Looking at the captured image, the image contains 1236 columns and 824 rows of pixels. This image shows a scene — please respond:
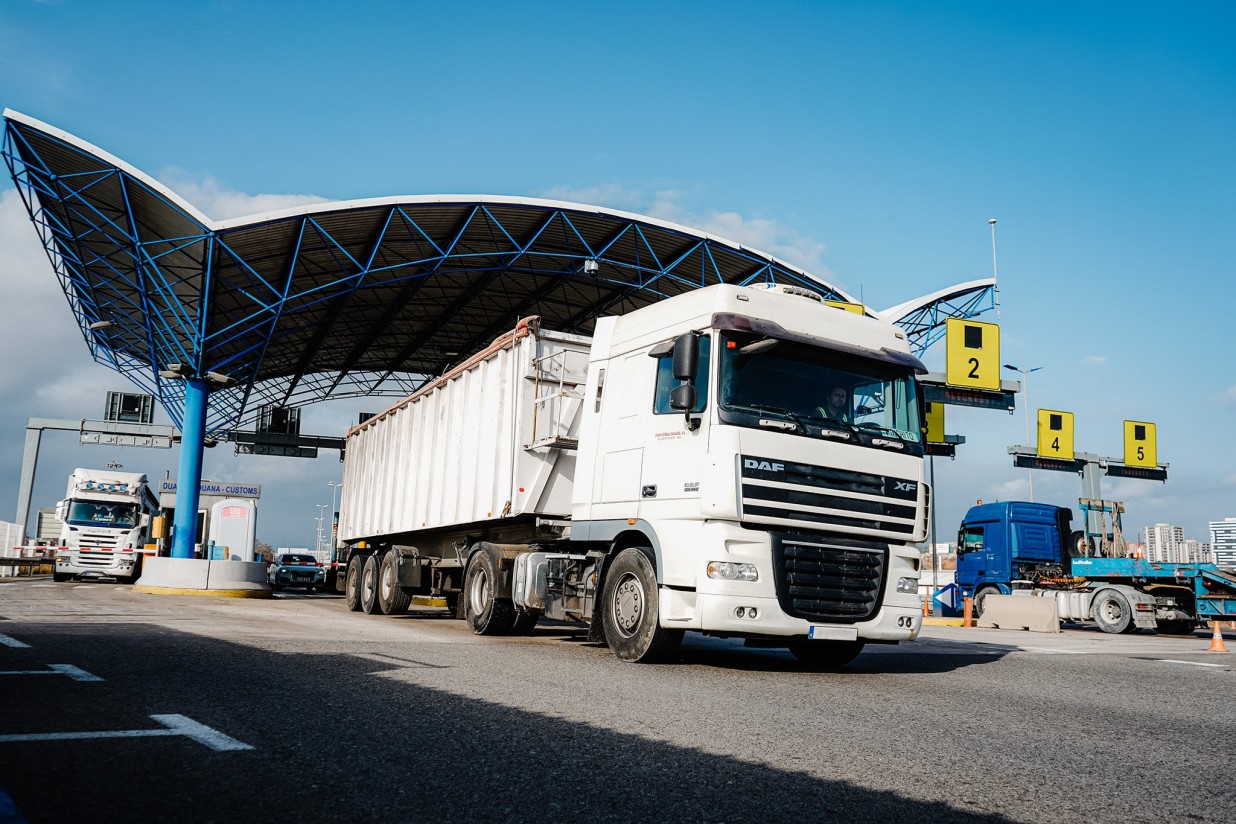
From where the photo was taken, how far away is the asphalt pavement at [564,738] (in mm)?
3541

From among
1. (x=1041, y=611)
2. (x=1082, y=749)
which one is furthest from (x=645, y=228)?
(x=1082, y=749)

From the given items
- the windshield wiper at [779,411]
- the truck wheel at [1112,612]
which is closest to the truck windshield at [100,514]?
the truck wheel at [1112,612]

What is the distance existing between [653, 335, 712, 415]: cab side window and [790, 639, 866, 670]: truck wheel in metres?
2.79

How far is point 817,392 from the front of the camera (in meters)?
8.83

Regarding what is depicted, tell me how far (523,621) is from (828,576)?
482 centimetres

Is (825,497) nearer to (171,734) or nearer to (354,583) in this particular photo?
(171,734)

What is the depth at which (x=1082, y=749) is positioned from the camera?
5.18 meters

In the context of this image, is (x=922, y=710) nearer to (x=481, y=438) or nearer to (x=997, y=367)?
(x=481, y=438)

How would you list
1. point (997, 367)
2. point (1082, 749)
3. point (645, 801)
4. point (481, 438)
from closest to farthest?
point (645, 801) → point (1082, 749) → point (481, 438) → point (997, 367)

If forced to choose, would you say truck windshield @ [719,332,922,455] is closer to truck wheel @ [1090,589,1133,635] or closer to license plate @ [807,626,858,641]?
license plate @ [807,626,858,641]

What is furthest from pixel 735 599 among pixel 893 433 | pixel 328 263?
pixel 328 263

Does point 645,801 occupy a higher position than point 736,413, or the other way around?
point 736,413

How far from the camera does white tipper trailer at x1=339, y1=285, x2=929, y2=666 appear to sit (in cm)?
812

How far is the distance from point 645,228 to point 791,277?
16.9 feet
